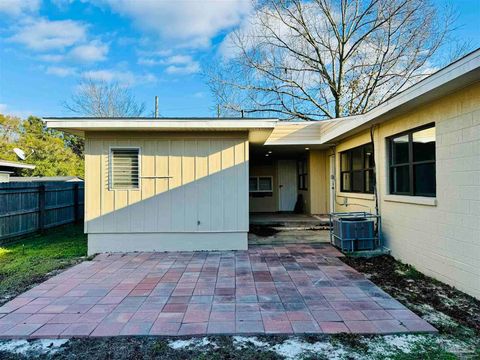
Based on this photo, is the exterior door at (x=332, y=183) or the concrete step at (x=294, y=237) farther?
the exterior door at (x=332, y=183)

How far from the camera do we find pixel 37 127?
20.1 m

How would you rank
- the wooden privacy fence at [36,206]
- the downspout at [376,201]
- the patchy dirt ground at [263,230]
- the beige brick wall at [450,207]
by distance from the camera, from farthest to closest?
the patchy dirt ground at [263,230] < the wooden privacy fence at [36,206] < the downspout at [376,201] < the beige brick wall at [450,207]

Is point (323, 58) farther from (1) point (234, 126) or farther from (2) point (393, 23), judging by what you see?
(1) point (234, 126)

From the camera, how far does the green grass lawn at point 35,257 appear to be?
4457 millimetres

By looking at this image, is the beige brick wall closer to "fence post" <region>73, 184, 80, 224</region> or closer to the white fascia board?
the white fascia board

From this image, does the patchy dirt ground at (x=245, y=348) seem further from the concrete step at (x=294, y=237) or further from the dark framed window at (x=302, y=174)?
the dark framed window at (x=302, y=174)

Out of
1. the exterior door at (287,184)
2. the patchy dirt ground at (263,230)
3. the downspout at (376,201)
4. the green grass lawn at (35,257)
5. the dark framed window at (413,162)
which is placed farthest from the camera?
the exterior door at (287,184)

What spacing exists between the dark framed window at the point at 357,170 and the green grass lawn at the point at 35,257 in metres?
6.43

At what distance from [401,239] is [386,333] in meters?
3.02

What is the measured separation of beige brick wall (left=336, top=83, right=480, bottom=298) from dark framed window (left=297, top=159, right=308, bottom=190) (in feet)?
17.7

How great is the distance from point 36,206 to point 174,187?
15.9 ft

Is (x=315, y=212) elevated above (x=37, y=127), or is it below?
below

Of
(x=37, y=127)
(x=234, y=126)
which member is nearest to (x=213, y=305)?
(x=234, y=126)

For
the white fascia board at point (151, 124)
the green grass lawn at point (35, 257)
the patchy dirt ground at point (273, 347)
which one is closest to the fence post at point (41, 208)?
the green grass lawn at point (35, 257)
